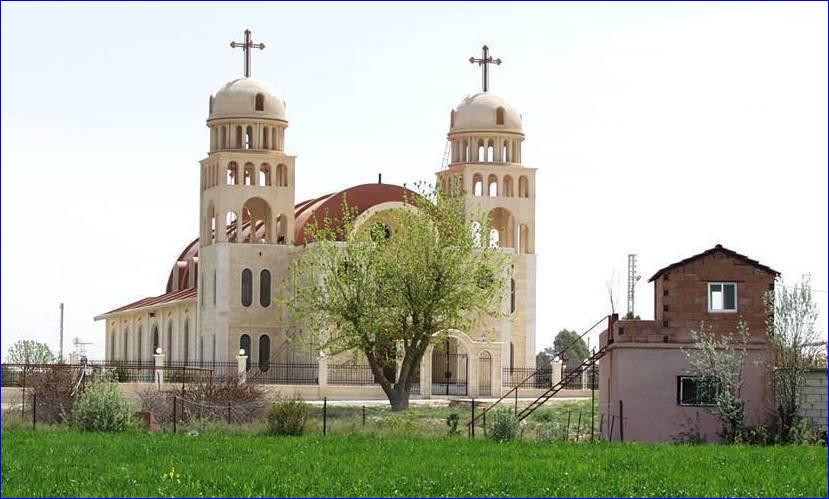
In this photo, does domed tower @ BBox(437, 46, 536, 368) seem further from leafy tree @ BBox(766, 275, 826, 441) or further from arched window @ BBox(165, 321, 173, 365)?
leafy tree @ BBox(766, 275, 826, 441)

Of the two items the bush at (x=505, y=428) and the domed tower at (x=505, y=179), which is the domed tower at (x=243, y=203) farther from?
→ the bush at (x=505, y=428)

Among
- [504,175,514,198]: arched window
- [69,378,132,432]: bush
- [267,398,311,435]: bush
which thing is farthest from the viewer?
[504,175,514,198]: arched window

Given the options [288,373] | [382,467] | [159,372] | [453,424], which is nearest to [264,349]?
[288,373]

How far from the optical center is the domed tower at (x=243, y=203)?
67250 millimetres

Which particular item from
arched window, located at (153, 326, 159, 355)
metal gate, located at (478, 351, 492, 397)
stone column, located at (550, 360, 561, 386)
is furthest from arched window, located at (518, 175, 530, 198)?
arched window, located at (153, 326, 159, 355)

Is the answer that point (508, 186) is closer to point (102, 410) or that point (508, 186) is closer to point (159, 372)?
point (159, 372)

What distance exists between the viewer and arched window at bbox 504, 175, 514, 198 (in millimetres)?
70625

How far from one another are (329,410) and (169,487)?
90.0 feet

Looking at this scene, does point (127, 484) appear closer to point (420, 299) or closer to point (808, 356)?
point (808, 356)

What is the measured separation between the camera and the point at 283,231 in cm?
6906

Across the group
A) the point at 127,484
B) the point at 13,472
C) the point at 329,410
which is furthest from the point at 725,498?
the point at 329,410

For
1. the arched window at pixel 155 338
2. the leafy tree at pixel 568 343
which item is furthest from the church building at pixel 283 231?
the leafy tree at pixel 568 343

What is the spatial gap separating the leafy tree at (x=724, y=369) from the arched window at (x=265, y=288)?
2935cm

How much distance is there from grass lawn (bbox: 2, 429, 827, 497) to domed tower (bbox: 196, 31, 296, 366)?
32819 mm
